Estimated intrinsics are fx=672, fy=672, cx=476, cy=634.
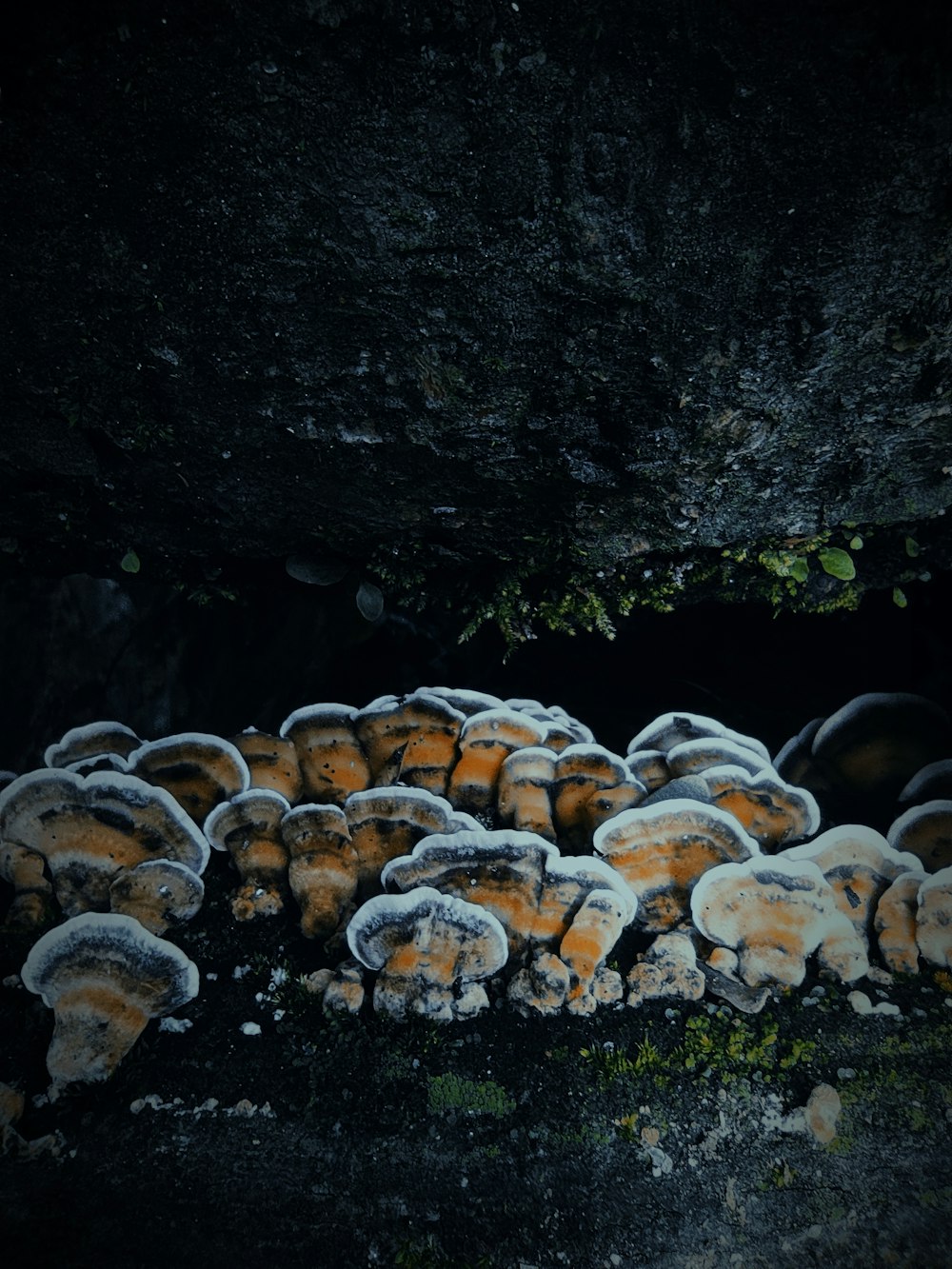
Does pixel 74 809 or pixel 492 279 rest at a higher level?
pixel 492 279

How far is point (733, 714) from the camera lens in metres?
3.60

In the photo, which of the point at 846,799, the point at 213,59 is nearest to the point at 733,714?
the point at 846,799

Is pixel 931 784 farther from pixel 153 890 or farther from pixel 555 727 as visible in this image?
pixel 153 890


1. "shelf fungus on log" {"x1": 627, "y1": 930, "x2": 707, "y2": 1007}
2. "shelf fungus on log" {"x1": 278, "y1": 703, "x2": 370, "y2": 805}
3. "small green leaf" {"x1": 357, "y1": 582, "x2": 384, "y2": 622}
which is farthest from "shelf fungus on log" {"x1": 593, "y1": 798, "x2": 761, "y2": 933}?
"small green leaf" {"x1": 357, "y1": 582, "x2": 384, "y2": 622}

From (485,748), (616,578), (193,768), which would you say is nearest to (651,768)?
(485,748)

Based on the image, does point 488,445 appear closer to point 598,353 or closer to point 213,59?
point 598,353

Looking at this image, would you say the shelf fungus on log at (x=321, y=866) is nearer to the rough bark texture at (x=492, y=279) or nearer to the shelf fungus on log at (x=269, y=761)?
the shelf fungus on log at (x=269, y=761)

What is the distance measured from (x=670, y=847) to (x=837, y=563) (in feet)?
4.12

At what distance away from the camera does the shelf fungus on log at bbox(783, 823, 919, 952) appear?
7.72 feet

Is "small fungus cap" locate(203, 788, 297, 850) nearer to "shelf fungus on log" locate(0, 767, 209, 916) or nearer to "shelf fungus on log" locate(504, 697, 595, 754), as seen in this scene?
"shelf fungus on log" locate(0, 767, 209, 916)

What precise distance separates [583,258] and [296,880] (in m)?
2.19

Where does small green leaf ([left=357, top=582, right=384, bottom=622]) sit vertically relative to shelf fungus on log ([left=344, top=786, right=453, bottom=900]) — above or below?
above

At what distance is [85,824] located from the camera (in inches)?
90.0

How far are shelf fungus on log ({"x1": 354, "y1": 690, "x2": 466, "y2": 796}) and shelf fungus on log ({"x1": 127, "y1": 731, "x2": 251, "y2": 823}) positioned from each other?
1.68 ft
